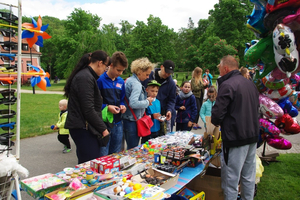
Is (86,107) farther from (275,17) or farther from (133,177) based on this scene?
(275,17)

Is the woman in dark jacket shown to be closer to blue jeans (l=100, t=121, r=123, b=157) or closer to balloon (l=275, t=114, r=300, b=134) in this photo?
blue jeans (l=100, t=121, r=123, b=157)

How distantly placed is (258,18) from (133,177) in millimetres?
2754

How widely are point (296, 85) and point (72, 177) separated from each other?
13.1ft

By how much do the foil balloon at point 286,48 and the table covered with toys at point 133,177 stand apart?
132 cm

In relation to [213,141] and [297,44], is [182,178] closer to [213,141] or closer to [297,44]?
[213,141]

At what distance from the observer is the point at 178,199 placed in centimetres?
228

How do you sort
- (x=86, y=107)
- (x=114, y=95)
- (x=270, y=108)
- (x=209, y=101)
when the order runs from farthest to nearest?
(x=209, y=101)
(x=270, y=108)
(x=114, y=95)
(x=86, y=107)

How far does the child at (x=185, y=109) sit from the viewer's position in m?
4.89

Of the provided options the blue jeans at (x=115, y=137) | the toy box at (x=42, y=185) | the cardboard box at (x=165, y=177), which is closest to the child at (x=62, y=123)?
the blue jeans at (x=115, y=137)

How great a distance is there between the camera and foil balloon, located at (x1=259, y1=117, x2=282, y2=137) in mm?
3602

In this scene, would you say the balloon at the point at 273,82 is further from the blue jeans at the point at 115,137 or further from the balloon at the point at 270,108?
the blue jeans at the point at 115,137

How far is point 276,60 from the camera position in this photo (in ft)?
9.25

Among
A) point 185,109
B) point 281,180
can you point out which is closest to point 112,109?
point 185,109

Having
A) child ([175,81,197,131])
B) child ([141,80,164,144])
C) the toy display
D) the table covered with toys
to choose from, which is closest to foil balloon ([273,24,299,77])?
the toy display
